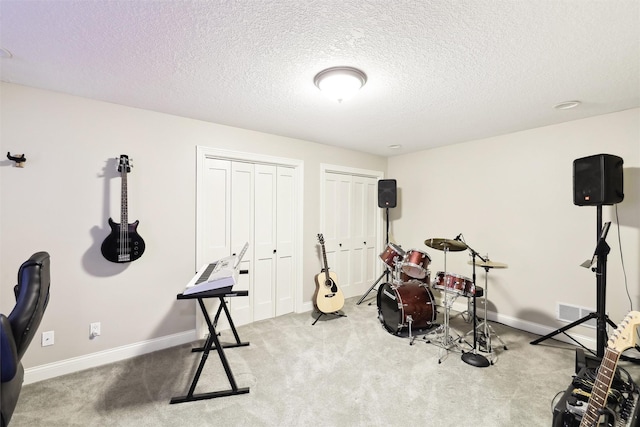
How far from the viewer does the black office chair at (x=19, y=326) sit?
0.99 meters

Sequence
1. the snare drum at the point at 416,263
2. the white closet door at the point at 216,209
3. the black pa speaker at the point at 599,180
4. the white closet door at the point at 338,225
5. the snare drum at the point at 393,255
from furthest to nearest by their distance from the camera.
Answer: the white closet door at the point at 338,225 < the snare drum at the point at 393,255 < the white closet door at the point at 216,209 < the snare drum at the point at 416,263 < the black pa speaker at the point at 599,180

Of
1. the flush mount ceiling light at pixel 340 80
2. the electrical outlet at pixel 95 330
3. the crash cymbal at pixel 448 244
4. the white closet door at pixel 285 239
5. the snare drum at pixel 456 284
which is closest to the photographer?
the flush mount ceiling light at pixel 340 80

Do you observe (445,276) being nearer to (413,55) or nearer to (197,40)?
(413,55)

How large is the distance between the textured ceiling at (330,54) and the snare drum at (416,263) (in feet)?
4.94

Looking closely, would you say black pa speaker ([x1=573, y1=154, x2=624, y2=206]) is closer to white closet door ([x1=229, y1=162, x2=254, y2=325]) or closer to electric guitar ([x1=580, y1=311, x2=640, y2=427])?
electric guitar ([x1=580, y1=311, x2=640, y2=427])

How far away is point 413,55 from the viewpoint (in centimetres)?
175

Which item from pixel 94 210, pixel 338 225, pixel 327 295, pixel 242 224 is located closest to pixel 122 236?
pixel 94 210

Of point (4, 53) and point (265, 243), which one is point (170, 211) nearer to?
point (265, 243)

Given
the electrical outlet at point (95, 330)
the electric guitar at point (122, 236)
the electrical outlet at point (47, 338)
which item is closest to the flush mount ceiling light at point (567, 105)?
the electric guitar at point (122, 236)

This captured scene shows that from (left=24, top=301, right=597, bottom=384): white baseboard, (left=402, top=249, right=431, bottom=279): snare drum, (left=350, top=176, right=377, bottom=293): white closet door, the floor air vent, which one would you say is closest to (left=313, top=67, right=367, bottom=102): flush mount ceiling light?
(left=402, top=249, right=431, bottom=279): snare drum

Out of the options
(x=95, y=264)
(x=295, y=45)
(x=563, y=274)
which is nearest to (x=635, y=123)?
(x=563, y=274)

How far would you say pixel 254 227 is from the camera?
3443mm

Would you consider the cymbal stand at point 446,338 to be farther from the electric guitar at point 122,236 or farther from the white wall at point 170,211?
the electric guitar at point 122,236

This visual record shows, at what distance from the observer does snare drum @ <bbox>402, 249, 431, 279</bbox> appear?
295cm
